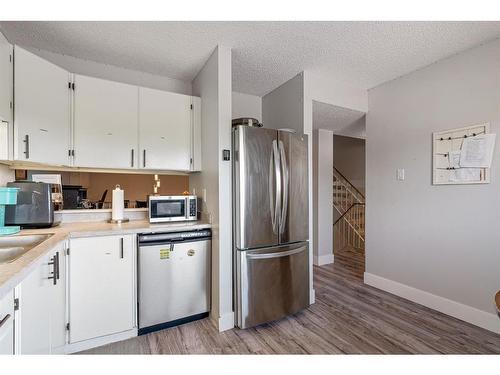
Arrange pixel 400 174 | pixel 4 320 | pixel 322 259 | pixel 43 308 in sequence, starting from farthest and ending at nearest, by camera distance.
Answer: pixel 322 259
pixel 400 174
pixel 43 308
pixel 4 320

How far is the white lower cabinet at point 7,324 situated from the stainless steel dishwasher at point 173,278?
92 cm

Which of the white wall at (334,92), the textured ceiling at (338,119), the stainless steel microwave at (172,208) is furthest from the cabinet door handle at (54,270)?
the textured ceiling at (338,119)

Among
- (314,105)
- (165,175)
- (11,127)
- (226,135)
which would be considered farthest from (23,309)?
(314,105)

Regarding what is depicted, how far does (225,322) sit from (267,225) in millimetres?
923

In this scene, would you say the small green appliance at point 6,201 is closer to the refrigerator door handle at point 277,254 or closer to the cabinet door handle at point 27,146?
the cabinet door handle at point 27,146

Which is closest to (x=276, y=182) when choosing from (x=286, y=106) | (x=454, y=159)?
(x=286, y=106)

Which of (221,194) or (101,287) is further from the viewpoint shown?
(221,194)

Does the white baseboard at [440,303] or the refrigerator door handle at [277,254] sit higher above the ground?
the refrigerator door handle at [277,254]

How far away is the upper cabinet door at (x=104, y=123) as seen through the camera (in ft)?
6.64

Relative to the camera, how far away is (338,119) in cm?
338

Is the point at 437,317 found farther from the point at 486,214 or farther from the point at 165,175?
the point at 165,175

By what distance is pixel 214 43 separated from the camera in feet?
6.72

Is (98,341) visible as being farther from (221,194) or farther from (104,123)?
(104,123)

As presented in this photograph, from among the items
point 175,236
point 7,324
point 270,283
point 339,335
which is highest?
point 175,236
